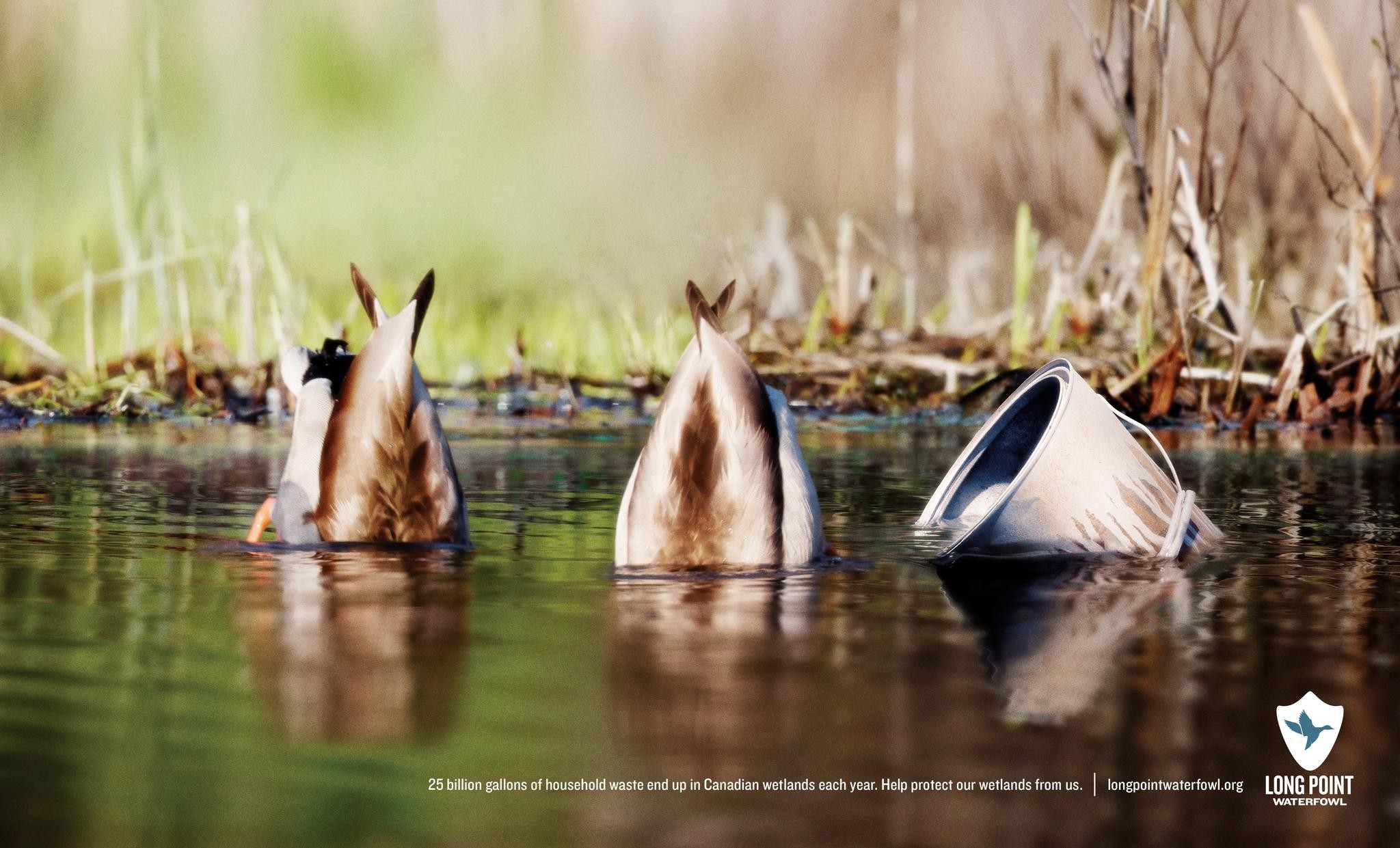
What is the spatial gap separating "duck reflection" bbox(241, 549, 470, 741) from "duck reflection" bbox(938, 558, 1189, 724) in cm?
115

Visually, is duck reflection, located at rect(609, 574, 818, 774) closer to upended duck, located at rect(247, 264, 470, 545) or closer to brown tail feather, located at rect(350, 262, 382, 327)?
upended duck, located at rect(247, 264, 470, 545)

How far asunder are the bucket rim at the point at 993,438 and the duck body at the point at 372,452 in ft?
5.09

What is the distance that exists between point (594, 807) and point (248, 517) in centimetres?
408

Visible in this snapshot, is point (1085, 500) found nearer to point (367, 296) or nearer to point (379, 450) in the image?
point (379, 450)

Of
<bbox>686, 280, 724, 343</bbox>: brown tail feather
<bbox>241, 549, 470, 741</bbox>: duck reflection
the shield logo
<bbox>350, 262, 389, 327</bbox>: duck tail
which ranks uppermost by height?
<bbox>350, 262, 389, 327</bbox>: duck tail

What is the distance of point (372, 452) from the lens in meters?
5.62

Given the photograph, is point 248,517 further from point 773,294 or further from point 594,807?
point 773,294

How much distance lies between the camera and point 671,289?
45.4 feet

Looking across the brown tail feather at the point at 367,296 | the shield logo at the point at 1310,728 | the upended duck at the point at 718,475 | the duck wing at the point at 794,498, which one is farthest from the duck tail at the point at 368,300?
the shield logo at the point at 1310,728

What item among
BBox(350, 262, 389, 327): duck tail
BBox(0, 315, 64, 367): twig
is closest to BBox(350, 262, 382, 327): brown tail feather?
BBox(350, 262, 389, 327): duck tail

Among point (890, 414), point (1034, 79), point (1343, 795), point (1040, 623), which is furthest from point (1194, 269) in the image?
point (1343, 795)

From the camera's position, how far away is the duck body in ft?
18.3

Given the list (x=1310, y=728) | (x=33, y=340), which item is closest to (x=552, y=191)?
(x=33, y=340)

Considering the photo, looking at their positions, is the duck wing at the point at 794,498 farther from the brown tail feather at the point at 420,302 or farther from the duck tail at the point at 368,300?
the duck tail at the point at 368,300
